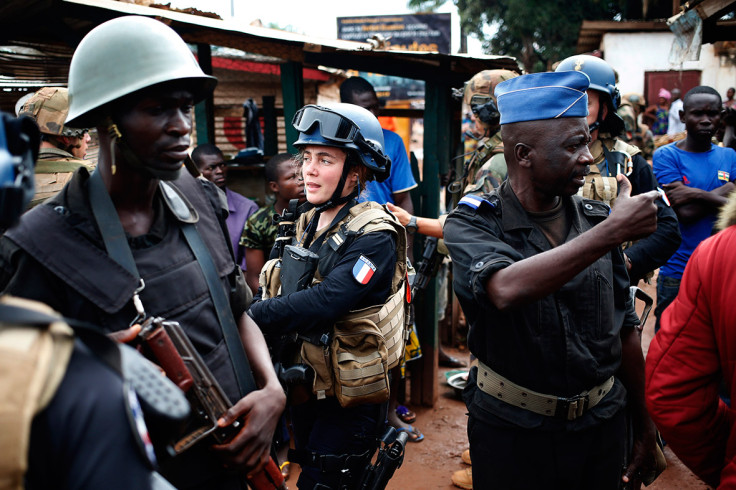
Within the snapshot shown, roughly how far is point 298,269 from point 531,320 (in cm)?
119

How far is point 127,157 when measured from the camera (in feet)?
5.49

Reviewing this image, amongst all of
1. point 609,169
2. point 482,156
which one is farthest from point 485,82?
point 609,169

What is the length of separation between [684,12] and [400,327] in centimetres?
447

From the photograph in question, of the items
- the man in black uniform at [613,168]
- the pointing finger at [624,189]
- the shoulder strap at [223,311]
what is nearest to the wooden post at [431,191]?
the man in black uniform at [613,168]

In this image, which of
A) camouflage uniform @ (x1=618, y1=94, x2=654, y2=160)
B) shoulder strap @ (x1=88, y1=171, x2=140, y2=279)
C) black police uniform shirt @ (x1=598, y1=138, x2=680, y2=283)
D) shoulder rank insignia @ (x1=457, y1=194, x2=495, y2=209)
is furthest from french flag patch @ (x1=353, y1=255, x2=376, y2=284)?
camouflage uniform @ (x1=618, y1=94, x2=654, y2=160)

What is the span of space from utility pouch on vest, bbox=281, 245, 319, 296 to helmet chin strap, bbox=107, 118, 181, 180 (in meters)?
1.20

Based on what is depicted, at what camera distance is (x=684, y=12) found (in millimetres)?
5480

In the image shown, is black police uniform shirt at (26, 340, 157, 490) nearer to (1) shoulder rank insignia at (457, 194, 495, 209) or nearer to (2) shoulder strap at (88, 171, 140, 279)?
(2) shoulder strap at (88, 171, 140, 279)

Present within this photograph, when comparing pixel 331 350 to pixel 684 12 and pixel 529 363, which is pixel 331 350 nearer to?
pixel 529 363

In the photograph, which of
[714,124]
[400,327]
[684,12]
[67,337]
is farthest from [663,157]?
[67,337]

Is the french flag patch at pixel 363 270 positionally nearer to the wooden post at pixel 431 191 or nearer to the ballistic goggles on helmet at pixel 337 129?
the ballistic goggles on helmet at pixel 337 129

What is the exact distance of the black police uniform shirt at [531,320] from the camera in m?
2.11

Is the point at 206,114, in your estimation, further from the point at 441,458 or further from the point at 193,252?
the point at 193,252

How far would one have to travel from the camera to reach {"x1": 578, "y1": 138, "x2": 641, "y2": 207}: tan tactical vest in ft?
10.6
